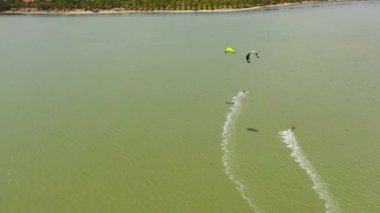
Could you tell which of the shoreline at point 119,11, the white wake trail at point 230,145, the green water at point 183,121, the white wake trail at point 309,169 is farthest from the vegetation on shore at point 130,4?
the white wake trail at point 309,169

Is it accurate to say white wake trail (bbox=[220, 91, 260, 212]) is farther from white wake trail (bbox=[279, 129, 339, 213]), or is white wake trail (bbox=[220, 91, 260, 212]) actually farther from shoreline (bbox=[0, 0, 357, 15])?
shoreline (bbox=[0, 0, 357, 15])

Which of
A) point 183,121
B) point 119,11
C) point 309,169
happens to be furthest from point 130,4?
point 309,169

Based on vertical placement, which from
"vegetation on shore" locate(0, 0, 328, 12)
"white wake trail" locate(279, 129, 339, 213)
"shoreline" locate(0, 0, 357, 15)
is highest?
"vegetation on shore" locate(0, 0, 328, 12)

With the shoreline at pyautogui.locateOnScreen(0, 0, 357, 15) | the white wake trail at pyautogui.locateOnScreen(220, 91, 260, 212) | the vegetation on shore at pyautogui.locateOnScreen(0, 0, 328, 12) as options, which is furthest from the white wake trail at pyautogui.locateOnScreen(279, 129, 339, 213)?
the vegetation on shore at pyautogui.locateOnScreen(0, 0, 328, 12)

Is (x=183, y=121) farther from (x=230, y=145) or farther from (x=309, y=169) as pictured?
(x=309, y=169)

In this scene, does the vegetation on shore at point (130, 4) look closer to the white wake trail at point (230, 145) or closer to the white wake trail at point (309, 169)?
the white wake trail at point (230, 145)
